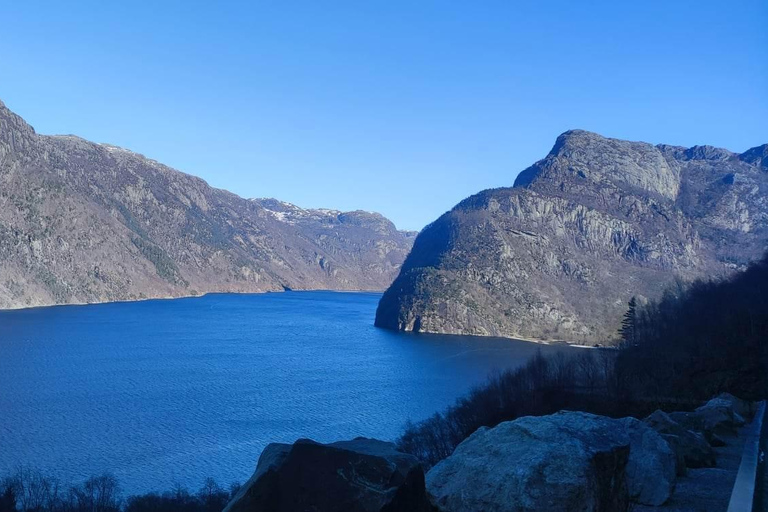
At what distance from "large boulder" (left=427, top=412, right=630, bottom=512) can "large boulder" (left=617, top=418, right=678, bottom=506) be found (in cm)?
284

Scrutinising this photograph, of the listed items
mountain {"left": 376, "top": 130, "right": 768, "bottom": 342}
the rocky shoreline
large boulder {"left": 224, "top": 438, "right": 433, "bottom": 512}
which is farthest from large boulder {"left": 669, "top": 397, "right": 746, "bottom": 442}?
mountain {"left": 376, "top": 130, "right": 768, "bottom": 342}

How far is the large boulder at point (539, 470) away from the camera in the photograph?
11164mm

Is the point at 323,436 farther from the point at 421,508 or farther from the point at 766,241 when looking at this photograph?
the point at 766,241

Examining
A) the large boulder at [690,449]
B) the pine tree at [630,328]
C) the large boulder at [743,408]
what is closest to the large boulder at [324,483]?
the large boulder at [690,449]

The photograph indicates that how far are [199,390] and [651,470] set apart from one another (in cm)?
6787

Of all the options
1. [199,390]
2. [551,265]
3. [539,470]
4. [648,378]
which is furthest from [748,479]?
[551,265]

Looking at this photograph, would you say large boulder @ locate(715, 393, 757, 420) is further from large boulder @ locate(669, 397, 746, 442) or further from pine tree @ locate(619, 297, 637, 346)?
pine tree @ locate(619, 297, 637, 346)

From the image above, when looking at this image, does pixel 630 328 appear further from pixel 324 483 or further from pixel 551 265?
pixel 324 483

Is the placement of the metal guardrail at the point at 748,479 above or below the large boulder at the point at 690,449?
above

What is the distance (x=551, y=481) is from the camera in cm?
1113

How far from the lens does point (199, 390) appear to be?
7694 centimetres

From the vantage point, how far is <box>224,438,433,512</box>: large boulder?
974 cm

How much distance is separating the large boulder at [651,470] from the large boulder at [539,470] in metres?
2.84

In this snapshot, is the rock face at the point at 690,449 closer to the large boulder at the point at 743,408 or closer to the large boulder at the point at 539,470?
the large boulder at the point at 539,470
